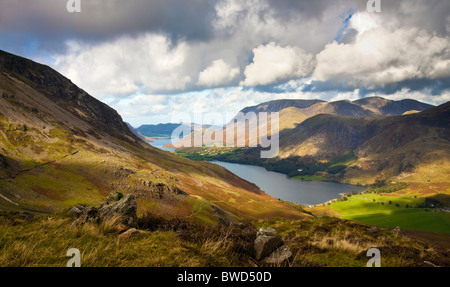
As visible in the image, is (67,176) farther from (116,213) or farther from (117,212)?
(116,213)

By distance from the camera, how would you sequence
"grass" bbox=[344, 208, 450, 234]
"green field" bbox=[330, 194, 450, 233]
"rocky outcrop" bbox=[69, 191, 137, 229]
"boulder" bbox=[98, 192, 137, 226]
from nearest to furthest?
"rocky outcrop" bbox=[69, 191, 137, 229]
"boulder" bbox=[98, 192, 137, 226]
"grass" bbox=[344, 208, 450, 234]
"green field" bbox=[330, 194, 450, 233]

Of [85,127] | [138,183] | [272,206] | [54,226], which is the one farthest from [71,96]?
[54,226]

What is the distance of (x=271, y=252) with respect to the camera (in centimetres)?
860

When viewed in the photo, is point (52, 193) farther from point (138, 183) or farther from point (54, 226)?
point (54, 226)

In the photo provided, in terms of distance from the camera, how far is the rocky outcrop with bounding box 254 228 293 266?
7.99 metres

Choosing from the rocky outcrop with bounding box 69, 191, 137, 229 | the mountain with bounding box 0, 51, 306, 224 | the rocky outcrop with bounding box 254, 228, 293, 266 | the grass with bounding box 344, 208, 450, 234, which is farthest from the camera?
the grass with bounding box 344, 208, 450, 234

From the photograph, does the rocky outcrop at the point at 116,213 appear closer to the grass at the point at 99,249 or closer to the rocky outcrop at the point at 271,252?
the grass at the point at 99,249

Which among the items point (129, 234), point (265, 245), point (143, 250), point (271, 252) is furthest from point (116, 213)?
point (271, 252)

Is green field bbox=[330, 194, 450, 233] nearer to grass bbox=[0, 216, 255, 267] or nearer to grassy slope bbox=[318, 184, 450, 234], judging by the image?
grassy slope bbox=[318, 184, 450, 234]

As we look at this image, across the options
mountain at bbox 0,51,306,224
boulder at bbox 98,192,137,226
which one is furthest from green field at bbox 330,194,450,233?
boulder at bbox 98,192,137,226

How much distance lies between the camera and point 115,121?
176625mm

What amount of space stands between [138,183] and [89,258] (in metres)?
67.1

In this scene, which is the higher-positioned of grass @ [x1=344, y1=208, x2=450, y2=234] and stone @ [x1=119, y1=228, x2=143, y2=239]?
stone @ [x1=119, y1=228, x2=143, y2=239]
